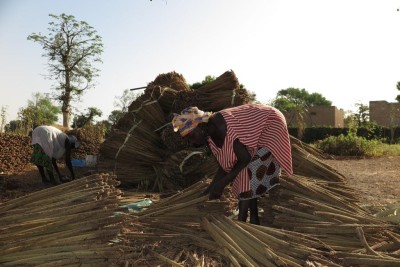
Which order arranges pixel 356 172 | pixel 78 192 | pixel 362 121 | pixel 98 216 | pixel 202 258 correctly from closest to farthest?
1. pixel 202 258
2. pixel 98 216
3. pixel 78 192
4. pixel 356 172
5. pixel 362 121

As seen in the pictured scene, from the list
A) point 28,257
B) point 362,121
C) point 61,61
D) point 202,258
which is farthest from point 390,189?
point 61,61

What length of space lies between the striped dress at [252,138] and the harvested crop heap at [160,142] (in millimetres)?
1806

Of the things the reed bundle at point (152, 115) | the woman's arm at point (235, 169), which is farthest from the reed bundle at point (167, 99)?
the woman's arm at point (235, 169)

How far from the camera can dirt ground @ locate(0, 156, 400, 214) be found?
526 centimetres

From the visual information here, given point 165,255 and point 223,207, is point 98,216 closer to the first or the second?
point 165,255

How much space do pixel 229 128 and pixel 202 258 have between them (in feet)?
3.29

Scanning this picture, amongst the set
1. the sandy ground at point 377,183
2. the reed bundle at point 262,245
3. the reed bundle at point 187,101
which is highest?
the reed bundle at point 187,101

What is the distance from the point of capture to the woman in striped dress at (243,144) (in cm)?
297

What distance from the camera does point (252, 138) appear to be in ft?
10.1

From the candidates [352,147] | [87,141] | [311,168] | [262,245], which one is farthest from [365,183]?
[352,147]

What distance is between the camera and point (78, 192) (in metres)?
2.97

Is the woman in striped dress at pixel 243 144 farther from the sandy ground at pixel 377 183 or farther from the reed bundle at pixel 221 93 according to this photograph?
the reed bundle at pixel 221 93

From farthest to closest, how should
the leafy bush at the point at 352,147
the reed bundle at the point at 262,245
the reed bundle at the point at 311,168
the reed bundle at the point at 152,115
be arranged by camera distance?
the leafy bush at the point at 352,147
the reed bundle at the point at 152,115
the reed bundle at the point at 311,168
the reed bundle at the point at 262,245

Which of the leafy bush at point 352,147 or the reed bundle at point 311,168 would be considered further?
the leafy bush at point 352,147
